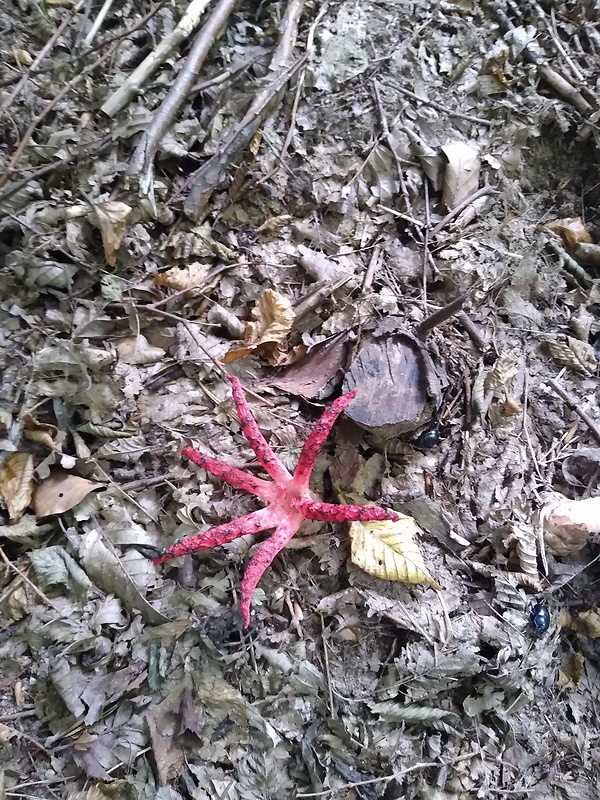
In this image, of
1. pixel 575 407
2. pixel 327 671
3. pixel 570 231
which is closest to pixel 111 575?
pixel 327 671

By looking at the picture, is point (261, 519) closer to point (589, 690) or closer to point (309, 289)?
point (309, 289)

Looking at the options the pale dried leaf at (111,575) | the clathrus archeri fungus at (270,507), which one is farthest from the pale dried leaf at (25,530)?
the clathrus archeri fungus at (270,507)

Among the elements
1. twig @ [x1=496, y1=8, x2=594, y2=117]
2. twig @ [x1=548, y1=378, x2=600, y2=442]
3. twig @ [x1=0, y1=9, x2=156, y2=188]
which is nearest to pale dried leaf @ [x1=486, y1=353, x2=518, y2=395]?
twig @ [x1=548, y1=378, x2=600, y2=442]

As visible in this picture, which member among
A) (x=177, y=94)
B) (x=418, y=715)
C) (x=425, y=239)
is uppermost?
(x=177, y=94)

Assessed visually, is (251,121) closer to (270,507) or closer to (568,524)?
(270,507)

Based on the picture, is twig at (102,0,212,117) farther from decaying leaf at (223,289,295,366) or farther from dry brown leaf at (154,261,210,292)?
decaying leaf at (223,289,295,366)

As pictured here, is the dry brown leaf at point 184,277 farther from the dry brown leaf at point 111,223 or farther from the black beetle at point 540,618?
the black beetle at point 540,618
